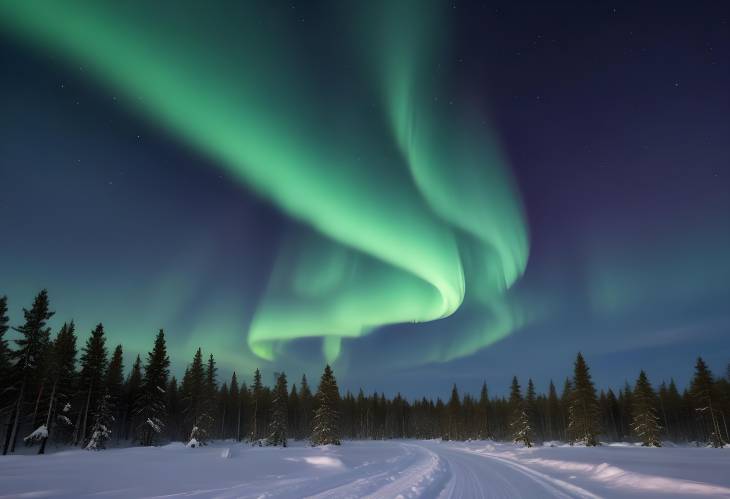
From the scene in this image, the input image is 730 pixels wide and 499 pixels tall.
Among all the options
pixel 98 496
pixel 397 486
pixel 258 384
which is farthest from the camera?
pixel 258 384

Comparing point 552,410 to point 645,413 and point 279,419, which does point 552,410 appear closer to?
point 645,413

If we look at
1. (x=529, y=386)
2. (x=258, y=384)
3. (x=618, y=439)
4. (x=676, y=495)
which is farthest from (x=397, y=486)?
(x=618, y=439)

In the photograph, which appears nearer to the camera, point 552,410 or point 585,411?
point 585,411

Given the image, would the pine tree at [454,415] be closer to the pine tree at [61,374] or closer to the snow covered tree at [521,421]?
the snow covered tree at [521,421]

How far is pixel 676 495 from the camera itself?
1387cm

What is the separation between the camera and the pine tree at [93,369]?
162 ft

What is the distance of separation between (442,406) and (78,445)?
12051 centimetres

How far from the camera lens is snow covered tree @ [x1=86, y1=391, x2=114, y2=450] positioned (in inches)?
1731

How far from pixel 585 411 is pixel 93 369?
67.8 metres

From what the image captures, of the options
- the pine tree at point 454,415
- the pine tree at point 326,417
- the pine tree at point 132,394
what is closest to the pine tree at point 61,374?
the pine tree at point 132,394

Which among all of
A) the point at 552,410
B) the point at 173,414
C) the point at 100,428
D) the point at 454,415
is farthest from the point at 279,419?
the point at 552,410

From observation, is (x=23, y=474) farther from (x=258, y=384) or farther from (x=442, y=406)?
(x=442, y=406)

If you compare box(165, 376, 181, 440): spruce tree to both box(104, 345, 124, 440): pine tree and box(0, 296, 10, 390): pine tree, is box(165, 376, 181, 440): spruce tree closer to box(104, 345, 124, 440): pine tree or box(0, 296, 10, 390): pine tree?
box(104, 345, 124, 440): pine tree

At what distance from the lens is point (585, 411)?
57469 mm
